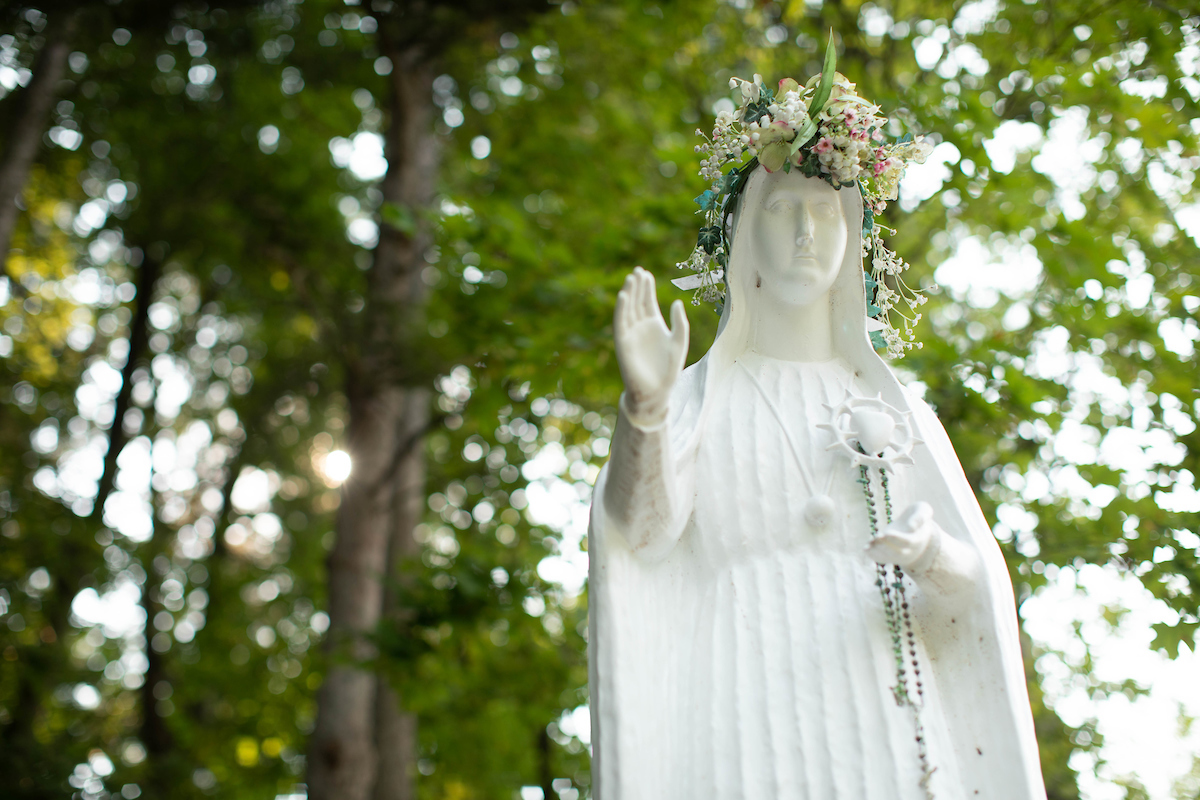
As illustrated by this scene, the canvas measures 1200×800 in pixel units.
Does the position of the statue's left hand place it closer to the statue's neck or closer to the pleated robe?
the pleated robe

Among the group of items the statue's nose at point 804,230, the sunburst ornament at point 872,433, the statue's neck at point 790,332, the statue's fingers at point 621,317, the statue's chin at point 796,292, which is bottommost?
the sunburst ornament at point 872,433

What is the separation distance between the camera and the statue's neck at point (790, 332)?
9.73ft

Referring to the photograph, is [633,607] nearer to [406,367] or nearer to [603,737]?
[603,737]

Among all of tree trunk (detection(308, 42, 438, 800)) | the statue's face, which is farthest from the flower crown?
tree trunk (detection(308, 42, 438, 800))

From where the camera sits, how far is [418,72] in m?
9.21

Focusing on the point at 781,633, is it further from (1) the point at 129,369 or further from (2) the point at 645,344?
(1) the point at 129,369

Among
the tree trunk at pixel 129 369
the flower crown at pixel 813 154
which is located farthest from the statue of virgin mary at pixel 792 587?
the tree trunk at pixel 129 369

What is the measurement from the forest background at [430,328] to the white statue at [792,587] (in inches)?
102

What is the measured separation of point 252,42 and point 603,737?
960 cm

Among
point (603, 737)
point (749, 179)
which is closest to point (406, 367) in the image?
point (749, 179)

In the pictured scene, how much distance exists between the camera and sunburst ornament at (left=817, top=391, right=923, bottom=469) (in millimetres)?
2592

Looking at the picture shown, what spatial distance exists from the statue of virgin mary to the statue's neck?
78 millimetres

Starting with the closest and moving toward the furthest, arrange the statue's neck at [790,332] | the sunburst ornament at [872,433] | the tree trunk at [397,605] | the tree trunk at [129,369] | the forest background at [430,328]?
1. the sunburst ornament at [872,433]
2. the statue's neck at [790,332]
3. the forest background at [430,328]
4. the tree trunk at [397,605]
5. the tree trunk at [129,369]

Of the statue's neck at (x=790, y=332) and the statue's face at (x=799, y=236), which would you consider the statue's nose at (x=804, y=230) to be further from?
the statue's neck at (x=790, y=332)
